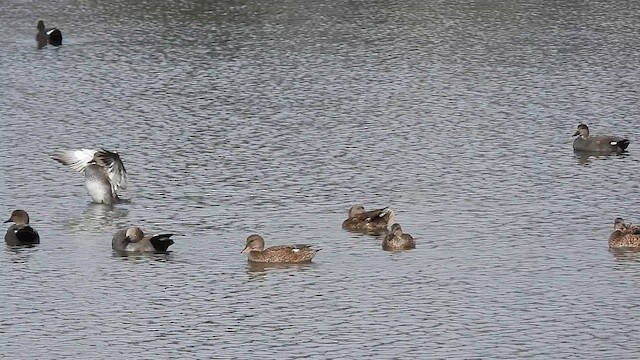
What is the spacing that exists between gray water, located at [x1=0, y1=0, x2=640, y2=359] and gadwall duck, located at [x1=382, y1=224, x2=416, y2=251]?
16cm

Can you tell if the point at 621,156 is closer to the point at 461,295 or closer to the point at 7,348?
the point at 461,295

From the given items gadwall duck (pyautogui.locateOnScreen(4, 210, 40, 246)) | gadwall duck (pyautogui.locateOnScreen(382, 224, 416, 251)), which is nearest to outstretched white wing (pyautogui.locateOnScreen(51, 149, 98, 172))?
gadwall duck (pyautogui.locateOnScreen(4, 210, 40, 246))

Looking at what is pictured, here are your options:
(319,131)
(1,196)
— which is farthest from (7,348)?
(319,131)

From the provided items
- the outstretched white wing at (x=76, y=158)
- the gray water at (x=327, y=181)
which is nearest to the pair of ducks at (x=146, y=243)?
the gray water at (x=327, y=181)

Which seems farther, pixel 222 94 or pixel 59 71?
pixel 59 71

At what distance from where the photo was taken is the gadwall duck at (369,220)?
2161 cm

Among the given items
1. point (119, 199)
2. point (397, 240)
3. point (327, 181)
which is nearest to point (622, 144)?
point (327, 181)

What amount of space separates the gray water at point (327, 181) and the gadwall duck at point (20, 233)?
16cm

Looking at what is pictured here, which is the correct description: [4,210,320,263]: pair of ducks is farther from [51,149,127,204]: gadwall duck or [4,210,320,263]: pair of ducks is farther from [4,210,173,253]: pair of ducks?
[51,149,127,204]: gadwall duck

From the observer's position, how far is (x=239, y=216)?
22.7 m

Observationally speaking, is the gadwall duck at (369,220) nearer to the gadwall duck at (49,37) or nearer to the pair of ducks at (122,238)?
the pair of ducks at (122,238)

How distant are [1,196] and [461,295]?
8302 mm

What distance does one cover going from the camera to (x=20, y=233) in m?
21.1

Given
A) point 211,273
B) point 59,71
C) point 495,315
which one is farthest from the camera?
point 59,71
